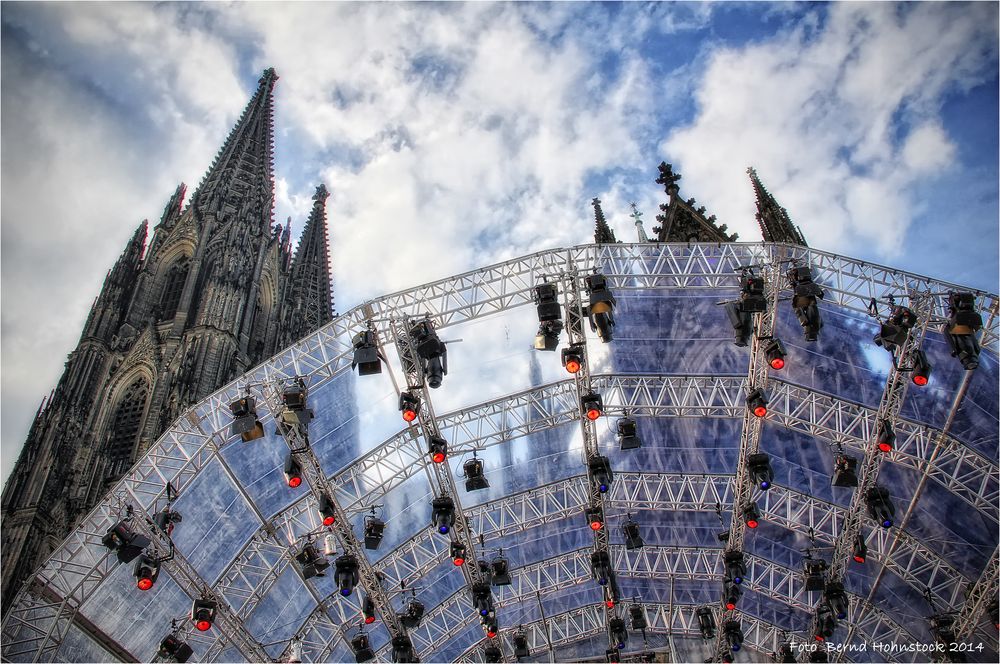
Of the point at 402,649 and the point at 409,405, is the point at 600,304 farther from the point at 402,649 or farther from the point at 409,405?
the point at 402,649

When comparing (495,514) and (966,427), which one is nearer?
(966,427)

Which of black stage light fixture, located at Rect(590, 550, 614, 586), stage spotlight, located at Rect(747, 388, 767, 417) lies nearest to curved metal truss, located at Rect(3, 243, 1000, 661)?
black stage light fixture, located at Rect(590, 550, 614, 586)

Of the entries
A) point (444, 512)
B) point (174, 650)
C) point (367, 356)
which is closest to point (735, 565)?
point (444, 512)

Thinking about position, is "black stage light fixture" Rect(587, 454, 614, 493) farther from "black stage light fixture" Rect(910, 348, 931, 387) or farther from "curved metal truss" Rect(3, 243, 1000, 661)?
"black stage light fixture" Rect(910, 348, 931, 387)

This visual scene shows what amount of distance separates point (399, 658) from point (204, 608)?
5815mm

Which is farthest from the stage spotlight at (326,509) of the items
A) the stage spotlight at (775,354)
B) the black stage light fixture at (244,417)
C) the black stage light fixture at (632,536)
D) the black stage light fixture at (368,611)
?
the stage spotlight at (775,354)

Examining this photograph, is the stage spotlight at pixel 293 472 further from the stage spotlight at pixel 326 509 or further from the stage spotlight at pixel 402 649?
the stage spotlight at pixel 402 649

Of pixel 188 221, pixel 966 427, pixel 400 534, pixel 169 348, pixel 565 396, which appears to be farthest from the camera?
pixel 188 221

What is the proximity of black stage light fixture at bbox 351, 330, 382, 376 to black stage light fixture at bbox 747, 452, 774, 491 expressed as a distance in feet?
29.1

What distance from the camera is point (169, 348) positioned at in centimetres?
3353

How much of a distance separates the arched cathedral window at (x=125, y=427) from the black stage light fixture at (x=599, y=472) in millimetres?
22143

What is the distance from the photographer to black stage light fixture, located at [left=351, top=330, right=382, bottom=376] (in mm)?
14086

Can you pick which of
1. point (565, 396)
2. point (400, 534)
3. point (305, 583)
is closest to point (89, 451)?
point (305, 583)

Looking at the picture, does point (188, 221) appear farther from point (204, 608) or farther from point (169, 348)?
point (204, 608)
